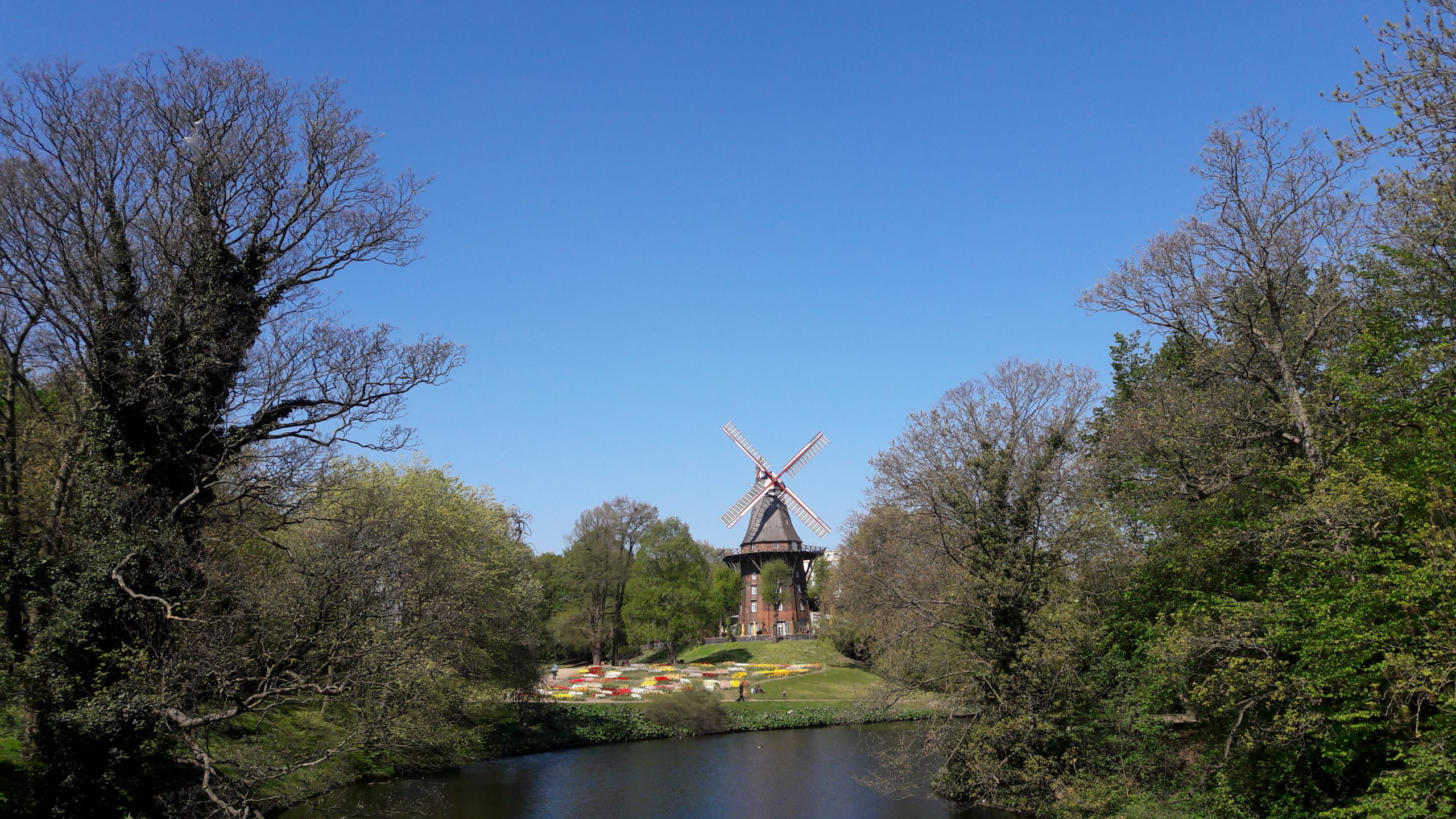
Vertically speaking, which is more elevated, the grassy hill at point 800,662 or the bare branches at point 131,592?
the bare branches at point 131,592

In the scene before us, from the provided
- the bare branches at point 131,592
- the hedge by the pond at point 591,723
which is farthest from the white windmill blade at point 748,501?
the bare branches at point 131,592

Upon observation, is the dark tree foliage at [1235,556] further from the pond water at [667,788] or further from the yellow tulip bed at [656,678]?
the yellow tulip bed at [656,678]

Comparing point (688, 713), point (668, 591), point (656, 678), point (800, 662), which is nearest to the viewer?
Answer: point (688, 713)

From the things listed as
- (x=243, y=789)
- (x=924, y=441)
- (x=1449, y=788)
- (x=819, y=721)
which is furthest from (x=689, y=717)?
(x=1449, y=788)

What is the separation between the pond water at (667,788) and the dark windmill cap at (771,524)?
110 ft

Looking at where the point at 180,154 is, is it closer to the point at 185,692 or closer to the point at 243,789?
the point at 185,692

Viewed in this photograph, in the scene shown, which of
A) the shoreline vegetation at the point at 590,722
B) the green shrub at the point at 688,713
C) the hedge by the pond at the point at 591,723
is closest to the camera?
the shoreline vegetation at the point at 590,722

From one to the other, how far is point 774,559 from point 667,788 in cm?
4266

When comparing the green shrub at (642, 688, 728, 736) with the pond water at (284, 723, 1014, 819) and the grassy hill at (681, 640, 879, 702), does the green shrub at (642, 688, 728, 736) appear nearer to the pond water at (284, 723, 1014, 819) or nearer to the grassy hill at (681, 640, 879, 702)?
the pond water at (284, 723, 1014, 819)

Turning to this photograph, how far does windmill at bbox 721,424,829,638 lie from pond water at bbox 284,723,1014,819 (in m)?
32.5

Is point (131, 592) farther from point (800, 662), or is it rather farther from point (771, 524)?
point (771, 524)

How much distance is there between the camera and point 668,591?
212 ft

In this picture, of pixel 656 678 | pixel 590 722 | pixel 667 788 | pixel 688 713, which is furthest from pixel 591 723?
pixel 656 678

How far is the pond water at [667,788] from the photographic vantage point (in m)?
22.9
